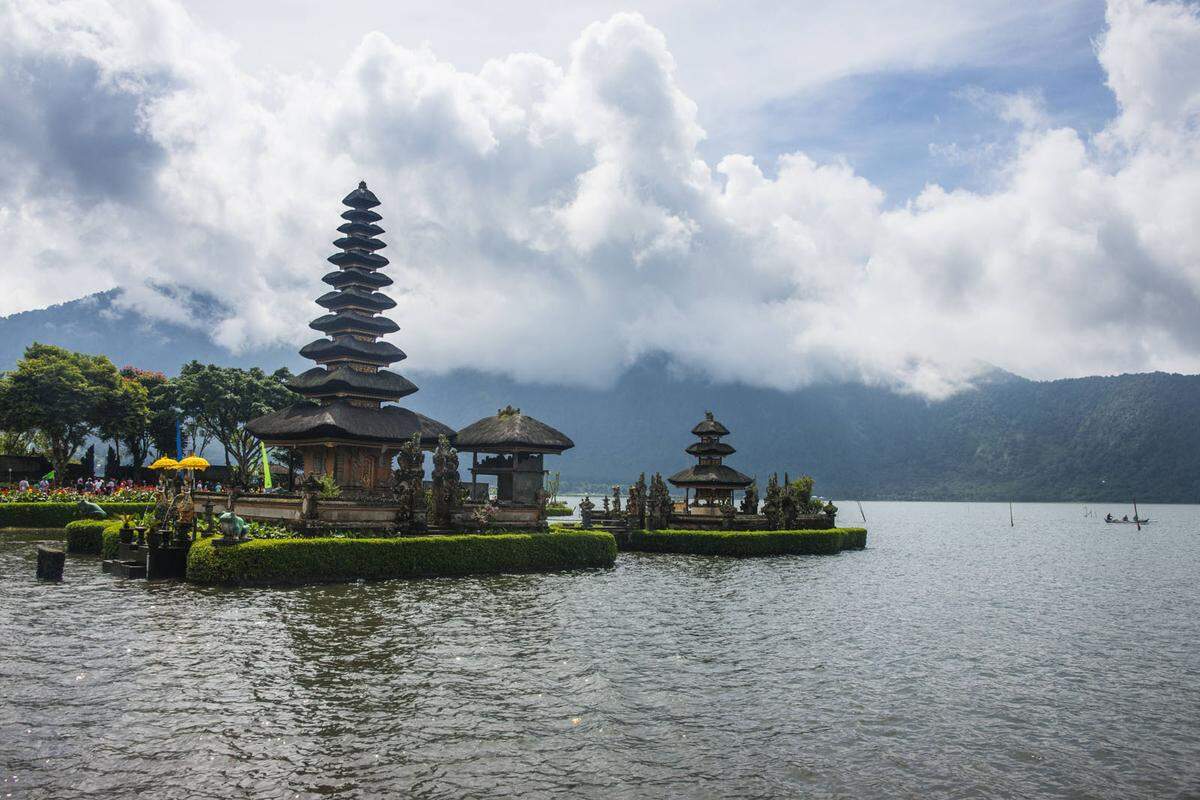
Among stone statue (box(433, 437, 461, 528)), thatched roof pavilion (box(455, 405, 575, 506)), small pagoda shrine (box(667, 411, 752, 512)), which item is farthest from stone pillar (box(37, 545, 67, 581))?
small pagoda shrine (box(667, 411, 752, 512))

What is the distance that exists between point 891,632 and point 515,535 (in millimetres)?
19040

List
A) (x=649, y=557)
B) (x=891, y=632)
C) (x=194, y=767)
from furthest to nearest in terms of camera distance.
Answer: (x=649, y=557), (x=891, y=632), (x=194, y=767)

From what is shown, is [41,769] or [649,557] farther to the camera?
[649,557]

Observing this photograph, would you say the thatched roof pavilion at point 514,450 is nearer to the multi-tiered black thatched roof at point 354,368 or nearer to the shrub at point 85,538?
the multi-tiered black thatched roof at point 354,368

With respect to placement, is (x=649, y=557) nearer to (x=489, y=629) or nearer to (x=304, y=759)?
(x=489, y=629)

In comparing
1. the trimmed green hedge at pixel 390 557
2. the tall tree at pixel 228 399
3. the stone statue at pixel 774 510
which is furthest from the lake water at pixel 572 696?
the tall tree at pixel 228 399

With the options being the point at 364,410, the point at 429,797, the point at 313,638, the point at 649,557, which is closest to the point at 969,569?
the point at 649,557

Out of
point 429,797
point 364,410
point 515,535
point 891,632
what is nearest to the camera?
point 429,797

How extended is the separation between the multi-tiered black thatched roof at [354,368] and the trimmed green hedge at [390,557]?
16557 millimetres

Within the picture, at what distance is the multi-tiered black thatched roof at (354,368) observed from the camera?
176ft

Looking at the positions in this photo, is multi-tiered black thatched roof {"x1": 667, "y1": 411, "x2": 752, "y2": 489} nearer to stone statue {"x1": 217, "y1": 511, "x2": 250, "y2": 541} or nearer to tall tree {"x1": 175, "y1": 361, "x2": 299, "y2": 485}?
stone statue {"x1": 217, "y1": 511, "x2": 250, "y2": 541}

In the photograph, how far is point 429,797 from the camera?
12.1m

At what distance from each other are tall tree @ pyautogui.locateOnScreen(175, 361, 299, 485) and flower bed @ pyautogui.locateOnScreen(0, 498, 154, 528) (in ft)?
77.9

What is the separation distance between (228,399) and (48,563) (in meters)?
54.3
